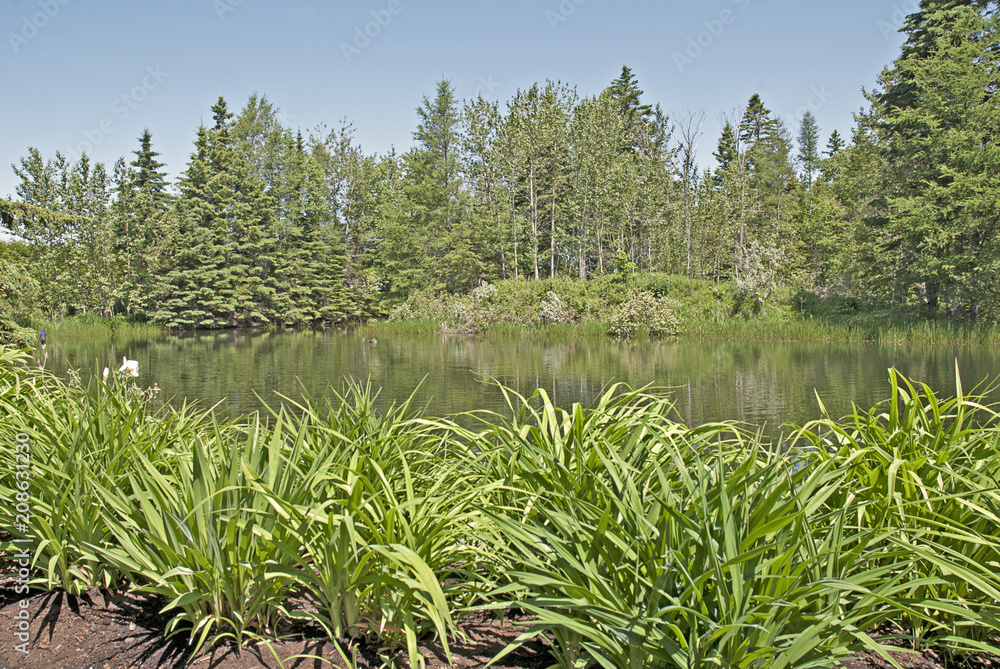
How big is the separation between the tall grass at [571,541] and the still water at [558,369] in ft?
14.3

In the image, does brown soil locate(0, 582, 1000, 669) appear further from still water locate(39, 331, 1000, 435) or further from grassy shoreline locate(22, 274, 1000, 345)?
grassy shoreline locate(22, 274, 1000, 345)

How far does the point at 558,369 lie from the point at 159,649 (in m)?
13.6

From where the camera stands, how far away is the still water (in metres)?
10.9

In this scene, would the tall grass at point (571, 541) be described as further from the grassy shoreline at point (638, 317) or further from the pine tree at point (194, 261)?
the pine tree at point (194, 261)

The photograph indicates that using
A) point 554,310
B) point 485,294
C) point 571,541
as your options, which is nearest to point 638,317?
point 554,310

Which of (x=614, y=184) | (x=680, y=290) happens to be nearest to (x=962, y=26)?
(x=680, y=290)

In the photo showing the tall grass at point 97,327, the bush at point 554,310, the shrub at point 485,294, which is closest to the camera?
the tall grass at point 97,327

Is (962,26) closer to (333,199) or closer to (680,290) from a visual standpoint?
(680,290)

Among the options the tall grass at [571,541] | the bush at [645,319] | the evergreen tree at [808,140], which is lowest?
the tall grass at [571,541]

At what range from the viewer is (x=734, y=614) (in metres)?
1.71

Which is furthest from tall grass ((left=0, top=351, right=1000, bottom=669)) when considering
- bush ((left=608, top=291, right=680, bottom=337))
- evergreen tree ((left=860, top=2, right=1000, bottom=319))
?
bush ((left=608, top=291, right=680, bottom=337))

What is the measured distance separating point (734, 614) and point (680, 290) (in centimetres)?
2803

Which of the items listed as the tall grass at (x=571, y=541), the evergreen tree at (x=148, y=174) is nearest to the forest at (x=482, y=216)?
the evergreen tree at (x=148, y=174)

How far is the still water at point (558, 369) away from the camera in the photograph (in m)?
10.9
